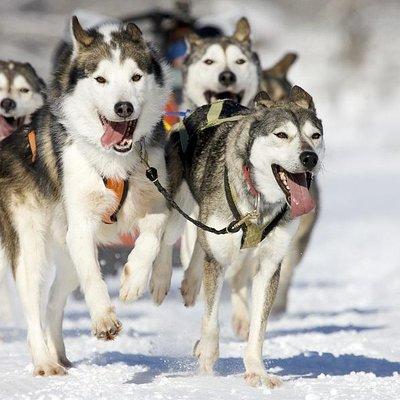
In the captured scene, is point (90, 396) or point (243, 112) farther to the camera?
point (243, 112)

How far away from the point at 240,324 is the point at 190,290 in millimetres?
863

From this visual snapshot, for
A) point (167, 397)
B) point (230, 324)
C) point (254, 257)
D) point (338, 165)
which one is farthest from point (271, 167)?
point (338, 165)

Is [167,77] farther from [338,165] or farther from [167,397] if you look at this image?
[338,165]

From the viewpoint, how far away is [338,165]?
19.4m

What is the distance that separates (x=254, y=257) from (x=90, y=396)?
0.95 metres

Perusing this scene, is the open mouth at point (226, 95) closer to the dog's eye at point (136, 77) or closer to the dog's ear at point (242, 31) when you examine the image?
the dog's ear at point (242, 31)

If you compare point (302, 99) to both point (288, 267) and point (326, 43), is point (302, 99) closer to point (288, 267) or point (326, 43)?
point (288, 267)

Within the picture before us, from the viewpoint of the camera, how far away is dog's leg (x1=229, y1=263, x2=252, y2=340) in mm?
5367

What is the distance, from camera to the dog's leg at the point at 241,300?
5367 mm

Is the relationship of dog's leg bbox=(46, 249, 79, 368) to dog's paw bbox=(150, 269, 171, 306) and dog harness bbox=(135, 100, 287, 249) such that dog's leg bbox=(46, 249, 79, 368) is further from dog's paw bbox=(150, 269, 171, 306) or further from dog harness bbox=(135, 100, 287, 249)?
dog harness bbox=(135, 100, 287, 249)

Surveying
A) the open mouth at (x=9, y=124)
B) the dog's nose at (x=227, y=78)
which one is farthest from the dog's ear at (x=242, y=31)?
the open mouth at (x=9, y=124)

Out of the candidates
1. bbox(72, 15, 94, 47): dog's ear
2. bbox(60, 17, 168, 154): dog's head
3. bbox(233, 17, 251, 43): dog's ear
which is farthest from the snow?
bbox(233, 17, 251, 43): dog's ear

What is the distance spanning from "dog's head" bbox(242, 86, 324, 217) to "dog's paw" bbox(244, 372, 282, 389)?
0.58m

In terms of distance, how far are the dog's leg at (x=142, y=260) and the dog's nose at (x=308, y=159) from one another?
0.73m
